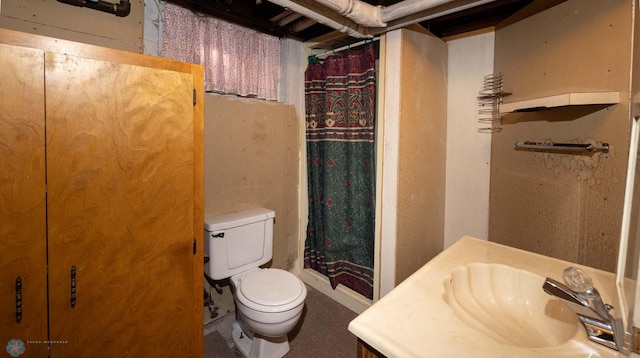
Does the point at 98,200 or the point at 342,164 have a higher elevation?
the point at 342,164

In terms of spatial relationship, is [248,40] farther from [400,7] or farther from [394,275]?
[394,275]

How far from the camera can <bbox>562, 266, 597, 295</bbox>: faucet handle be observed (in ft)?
2.34

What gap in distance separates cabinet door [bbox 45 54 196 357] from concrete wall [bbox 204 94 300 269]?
702 mm

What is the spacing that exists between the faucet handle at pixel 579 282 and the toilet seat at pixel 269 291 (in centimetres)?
119

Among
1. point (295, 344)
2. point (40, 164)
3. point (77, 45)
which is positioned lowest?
point (295, 344)

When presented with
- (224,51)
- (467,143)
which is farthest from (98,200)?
(467,143)

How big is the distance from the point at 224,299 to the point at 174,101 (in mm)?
1506

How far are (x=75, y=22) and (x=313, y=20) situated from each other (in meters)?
1.27

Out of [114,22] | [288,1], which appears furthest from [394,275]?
[114,22]

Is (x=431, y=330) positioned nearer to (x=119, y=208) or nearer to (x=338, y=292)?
(x=119, y=208)

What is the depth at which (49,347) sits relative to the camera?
0.96 m

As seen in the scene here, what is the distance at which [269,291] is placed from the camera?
62.3 inches

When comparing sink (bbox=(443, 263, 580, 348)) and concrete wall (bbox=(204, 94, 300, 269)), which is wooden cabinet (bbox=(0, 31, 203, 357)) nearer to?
concrete wall (bbox=(204, 94, 300, 269))

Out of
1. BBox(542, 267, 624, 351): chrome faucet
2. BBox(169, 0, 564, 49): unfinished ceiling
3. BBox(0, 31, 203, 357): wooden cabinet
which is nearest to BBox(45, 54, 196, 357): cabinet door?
BBox(0, 31, 203, 357): wooden cabinet
